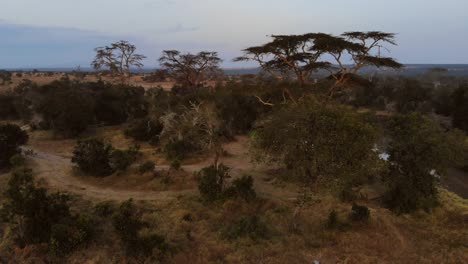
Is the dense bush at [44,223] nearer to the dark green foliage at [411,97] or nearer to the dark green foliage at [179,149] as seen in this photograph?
the dark green foliage at [179,149]

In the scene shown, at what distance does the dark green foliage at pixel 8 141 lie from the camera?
23375 mm

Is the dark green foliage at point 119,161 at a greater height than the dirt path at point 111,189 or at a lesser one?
greater

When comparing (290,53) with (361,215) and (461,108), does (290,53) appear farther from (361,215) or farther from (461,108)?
(461,108)

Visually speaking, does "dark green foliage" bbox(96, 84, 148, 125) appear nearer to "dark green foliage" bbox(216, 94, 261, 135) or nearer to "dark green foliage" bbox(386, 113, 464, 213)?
"dark green foliage" bbox(216, 94, 261, 135)

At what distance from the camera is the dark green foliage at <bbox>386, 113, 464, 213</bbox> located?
A: 1511 cm

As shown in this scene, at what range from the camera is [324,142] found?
472 inches

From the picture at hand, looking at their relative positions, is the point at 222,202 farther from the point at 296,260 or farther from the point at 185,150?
the point at 185,150

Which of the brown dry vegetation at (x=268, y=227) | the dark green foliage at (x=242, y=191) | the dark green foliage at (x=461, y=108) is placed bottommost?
the brown dry vegetation at (x=268, y=227)

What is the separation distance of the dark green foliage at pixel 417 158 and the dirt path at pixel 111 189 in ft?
16.4

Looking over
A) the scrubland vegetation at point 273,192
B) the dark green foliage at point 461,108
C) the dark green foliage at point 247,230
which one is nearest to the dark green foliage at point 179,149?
the scrubland vegetation at point 273,192

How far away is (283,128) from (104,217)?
356 inches

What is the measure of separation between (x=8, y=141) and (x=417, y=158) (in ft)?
82.6

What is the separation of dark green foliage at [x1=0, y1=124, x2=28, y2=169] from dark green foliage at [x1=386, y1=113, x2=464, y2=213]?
926 inches

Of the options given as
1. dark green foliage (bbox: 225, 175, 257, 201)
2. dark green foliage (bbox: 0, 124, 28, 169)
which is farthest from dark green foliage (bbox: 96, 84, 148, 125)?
dark green foliage (bbox: 225, 175, 257, 201)
